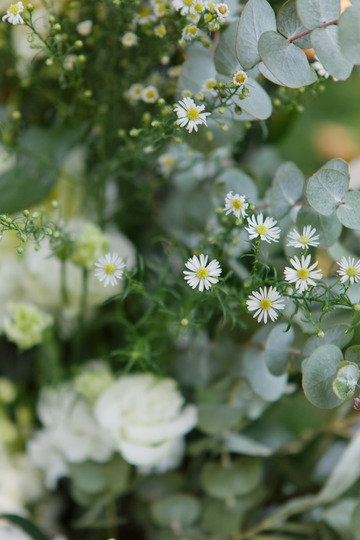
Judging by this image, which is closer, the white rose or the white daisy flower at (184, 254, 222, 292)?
the white daisy flower at (184, 254, 222, 292)

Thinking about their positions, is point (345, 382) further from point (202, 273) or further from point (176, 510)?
point (176, 510)

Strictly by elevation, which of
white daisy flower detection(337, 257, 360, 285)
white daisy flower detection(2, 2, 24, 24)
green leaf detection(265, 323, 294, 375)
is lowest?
green leaf detection(265, 323, 294, 375)

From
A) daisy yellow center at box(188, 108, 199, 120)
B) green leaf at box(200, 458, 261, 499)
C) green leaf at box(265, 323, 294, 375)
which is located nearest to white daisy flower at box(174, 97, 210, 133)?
daisy yellow center at box(188, 108, 199, 120)

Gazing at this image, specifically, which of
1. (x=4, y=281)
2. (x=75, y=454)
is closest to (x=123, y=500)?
(x=75, y=454)

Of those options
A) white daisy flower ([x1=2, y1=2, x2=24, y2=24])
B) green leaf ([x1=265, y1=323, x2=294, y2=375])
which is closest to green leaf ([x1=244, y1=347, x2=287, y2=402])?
green leaf ([x1=265, y1=323, x2=294, y2=375])

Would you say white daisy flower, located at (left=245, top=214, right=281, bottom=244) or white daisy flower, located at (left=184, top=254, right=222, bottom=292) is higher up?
white daisy flower, located at (left=245, top=214, right=281, bottom=244)

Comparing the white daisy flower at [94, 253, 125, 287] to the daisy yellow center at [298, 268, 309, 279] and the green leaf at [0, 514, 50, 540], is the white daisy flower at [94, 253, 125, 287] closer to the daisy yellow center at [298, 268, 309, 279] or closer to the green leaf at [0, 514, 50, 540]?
the daisy yellow center at [298, 268, 309, 279]

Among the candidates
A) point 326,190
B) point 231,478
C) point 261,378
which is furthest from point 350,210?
point 231,478
